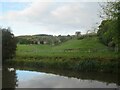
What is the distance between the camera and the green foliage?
32.0m

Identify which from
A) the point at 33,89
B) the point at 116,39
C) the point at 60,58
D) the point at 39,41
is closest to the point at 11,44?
the point at 60,58

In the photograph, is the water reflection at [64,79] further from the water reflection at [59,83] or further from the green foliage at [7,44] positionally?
the green foliage at [7,44]

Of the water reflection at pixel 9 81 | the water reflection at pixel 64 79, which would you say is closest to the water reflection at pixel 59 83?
the water reflection at pixel 64 79

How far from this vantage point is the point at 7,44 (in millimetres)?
32281

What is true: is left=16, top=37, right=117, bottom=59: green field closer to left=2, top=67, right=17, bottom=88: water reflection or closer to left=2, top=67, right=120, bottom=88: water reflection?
left=2, top=67, right=120, bottom=88: water reflection

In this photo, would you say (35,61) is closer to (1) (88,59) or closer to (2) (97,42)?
(1) (88,59)

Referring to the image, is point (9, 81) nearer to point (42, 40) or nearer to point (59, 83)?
point (59, 83)

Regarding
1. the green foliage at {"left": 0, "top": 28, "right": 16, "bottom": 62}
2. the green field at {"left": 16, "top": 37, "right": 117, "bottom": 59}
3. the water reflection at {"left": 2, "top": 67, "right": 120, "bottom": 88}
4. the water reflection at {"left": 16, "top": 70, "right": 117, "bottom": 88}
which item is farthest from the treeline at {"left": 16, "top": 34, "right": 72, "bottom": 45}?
the water reflection at {"left": 16, "top": 70, "right": 117, "bottom": 88}

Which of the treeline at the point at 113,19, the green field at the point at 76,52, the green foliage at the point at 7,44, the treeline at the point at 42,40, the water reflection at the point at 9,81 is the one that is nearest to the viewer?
the water reflection at the point at 9,81

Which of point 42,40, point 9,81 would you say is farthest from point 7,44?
point 42,40

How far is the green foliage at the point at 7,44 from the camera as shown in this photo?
32.0 metres

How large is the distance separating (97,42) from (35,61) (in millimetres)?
21903

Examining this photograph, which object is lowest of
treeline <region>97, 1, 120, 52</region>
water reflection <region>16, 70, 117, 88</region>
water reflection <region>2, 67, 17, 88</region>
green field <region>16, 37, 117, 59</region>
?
water reflection <region>16, 70, 117, 88</region>

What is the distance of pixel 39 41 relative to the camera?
65812 millimetres
